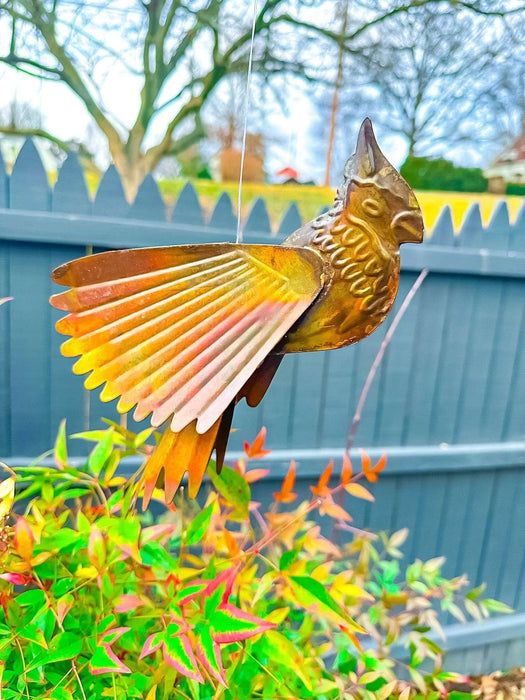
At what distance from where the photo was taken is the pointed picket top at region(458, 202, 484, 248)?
1.41 meters

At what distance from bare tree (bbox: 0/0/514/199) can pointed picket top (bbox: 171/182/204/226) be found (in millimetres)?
391

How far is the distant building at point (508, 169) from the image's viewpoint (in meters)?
1.80

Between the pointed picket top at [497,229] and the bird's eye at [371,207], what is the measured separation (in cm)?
113

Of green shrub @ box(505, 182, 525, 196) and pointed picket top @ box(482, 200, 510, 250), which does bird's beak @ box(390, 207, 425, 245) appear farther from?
green shrub @ box(505, 182, 525, 196)

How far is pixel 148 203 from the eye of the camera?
3.92ft

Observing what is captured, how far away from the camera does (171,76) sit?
153cm

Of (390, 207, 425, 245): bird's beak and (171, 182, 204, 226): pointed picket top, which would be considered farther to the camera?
(171, 182, 204, 226): pointed picket top

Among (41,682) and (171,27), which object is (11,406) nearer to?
(41,682)

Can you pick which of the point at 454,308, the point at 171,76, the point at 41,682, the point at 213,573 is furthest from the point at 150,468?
the point at 171,76

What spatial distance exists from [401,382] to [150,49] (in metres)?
1.34

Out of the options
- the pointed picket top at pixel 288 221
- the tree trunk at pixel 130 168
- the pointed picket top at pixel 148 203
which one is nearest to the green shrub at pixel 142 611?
the pointed picket top at pixel 148 203

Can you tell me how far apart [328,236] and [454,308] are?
1103 millimetres

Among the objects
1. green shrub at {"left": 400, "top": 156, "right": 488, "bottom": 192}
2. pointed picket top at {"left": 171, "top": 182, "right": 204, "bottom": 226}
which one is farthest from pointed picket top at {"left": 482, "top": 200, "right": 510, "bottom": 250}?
pointed picket top at {"left": 171, "top": 182, "right": 204, "bottom": 226}

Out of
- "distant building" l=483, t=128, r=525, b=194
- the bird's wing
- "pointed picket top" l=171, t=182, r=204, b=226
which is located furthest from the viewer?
"distant building" l=483, t=128, r=525, b=194
